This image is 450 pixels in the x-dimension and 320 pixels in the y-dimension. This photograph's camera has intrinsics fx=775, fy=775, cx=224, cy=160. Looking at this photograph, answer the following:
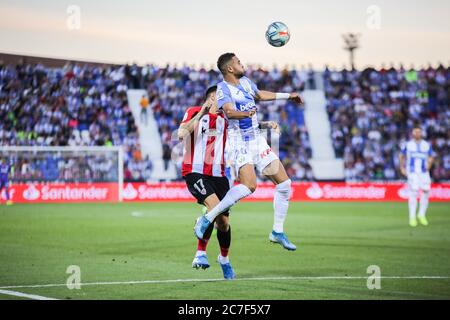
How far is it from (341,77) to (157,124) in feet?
39.7

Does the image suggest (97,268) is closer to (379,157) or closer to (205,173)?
(205,173)

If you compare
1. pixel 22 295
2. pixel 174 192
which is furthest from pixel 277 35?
pixel 174 192

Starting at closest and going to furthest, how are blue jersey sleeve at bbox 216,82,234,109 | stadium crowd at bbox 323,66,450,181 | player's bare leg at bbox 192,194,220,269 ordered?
1. blue jersey sleeve at bbox 216,82,234,109
2. player's bare leg at bbox 192,194,220,269
3. stadium crowd at bbox 323,66,450,181

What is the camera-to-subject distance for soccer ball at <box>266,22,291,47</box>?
11.1 metres

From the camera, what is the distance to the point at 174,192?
38344 mm

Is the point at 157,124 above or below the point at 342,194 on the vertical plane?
above

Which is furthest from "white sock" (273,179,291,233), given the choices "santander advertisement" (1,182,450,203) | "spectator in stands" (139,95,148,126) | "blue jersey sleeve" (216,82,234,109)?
"spectator in stands" (139,95,148,126)

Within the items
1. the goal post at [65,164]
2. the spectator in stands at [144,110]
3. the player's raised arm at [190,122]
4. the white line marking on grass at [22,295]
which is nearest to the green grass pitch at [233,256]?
the white line marking on grass at [22,295]

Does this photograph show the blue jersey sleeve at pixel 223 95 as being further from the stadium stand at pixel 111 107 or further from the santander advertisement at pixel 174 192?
the santander advertisement at pixel 174 192

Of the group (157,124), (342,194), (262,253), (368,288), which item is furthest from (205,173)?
(157,124)

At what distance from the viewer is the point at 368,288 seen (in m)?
10.3

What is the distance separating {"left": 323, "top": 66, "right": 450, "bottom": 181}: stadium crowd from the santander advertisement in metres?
2.50

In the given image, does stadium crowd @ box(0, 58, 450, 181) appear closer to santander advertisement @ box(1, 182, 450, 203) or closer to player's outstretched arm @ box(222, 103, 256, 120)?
santander advertisement @ box(1, 182, 450, 203)
